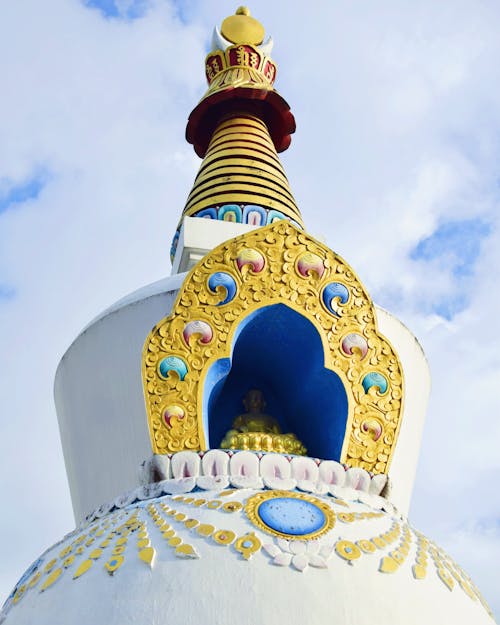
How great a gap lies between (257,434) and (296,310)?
85 cm

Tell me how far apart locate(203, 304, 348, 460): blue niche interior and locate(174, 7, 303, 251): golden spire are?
2.32 metres

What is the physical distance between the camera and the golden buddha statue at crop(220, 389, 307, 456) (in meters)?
5.52

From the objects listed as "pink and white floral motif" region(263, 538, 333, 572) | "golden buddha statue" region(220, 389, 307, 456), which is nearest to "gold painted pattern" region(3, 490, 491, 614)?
"pink and white floral motif" region(263, 538, 333, 572)

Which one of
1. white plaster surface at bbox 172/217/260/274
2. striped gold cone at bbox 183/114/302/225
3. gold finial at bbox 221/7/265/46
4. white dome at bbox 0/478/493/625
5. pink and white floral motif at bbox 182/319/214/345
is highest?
gold finial at bbox 221/7/265/46

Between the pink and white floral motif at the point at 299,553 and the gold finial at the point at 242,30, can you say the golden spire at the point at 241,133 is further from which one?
the pink and white floral motif at the point at 299,553

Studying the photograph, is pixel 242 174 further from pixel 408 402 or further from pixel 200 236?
pixel 408 402

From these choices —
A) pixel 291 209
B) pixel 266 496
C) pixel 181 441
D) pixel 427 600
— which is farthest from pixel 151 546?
pixel 291 209

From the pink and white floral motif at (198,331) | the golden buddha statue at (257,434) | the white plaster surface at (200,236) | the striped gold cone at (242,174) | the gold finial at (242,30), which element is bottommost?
the golden buddha statue at (257,434)

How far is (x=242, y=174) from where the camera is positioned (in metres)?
8.90

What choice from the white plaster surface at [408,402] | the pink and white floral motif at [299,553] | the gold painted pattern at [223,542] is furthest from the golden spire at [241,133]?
the pink and white floral motif at [299,553]

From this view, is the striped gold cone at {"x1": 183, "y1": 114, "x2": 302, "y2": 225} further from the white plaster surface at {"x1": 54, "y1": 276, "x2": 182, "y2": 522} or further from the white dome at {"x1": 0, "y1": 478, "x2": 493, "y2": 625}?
the white dome at {"x1": 0, "y1": 478, "x2": 493, "y2": 625}

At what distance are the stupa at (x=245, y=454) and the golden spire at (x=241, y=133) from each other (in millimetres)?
797

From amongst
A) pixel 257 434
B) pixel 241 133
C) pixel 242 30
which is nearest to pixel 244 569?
pixel 257 434

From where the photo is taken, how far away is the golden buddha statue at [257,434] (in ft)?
18.1
